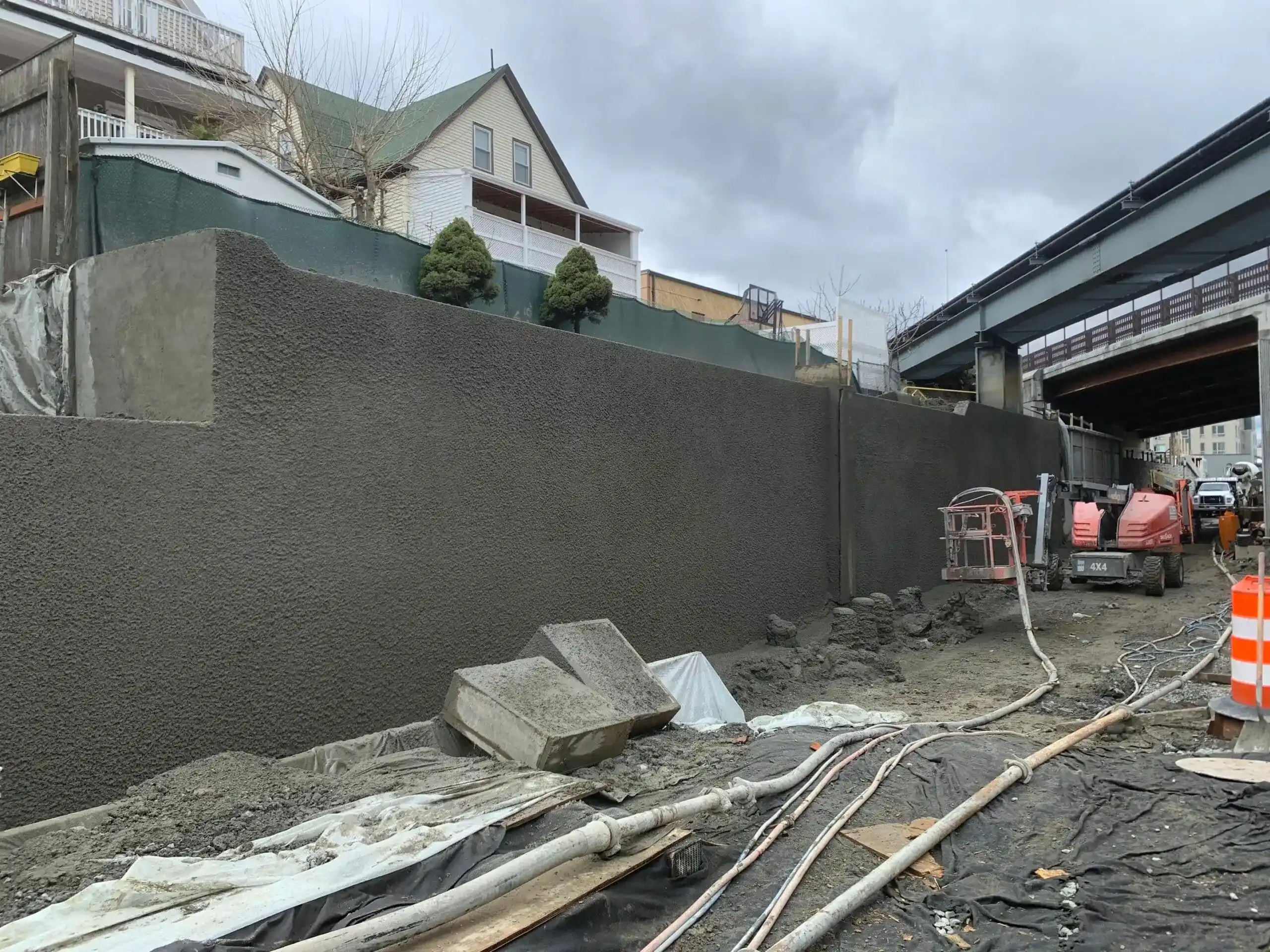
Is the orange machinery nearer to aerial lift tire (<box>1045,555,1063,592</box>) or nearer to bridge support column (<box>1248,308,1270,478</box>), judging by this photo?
aerial lift tire (<box>1045,555,1063,592</box>)

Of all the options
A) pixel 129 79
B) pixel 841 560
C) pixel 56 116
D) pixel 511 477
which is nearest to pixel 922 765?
pixel 511 477

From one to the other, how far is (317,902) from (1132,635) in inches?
419

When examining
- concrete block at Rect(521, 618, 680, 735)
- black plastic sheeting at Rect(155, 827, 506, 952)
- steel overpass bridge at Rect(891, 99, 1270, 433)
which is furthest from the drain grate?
steel overpass bridge at Rect(891, 99, 1270, 433)

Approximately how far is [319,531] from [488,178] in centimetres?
1878

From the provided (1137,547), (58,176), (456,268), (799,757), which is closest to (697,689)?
(799,757)

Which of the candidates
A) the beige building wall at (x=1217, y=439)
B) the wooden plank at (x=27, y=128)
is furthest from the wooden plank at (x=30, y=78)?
the beige building wall at (x=1217, y=439)

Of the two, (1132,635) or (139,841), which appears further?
(1132,635)

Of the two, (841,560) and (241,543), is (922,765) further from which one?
(841,560)

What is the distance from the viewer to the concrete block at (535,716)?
5.22 metres

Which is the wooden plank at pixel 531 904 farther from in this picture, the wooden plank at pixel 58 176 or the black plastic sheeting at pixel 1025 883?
the wooden plank at pixel 58 176

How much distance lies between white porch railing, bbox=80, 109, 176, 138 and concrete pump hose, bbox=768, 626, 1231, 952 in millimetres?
17717

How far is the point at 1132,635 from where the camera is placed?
11070mm

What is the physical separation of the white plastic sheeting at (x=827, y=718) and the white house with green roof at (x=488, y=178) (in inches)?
539

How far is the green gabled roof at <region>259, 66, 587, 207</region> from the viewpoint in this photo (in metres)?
18.9
